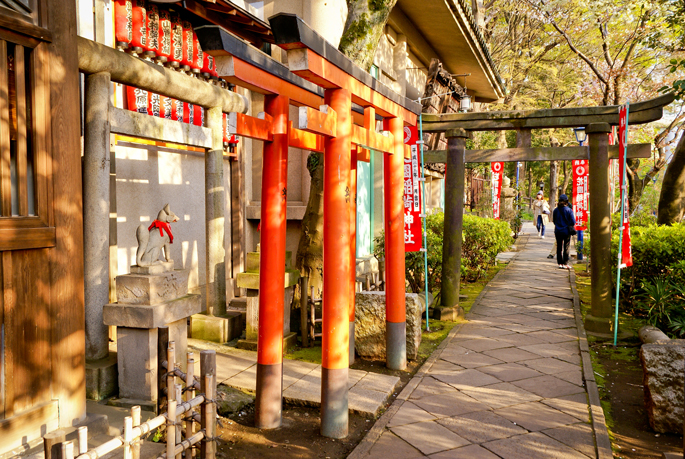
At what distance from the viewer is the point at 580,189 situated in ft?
47.9

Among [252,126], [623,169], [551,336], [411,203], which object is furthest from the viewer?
[551,336]

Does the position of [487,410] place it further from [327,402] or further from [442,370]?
[327,402]

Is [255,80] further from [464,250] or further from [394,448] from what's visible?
[464,250]

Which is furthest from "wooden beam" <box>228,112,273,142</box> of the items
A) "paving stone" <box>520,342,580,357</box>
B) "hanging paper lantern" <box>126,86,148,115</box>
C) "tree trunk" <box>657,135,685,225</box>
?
"tree trunk" <box>657,135,685,225</box>

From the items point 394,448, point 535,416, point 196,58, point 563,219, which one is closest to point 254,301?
point 394,448

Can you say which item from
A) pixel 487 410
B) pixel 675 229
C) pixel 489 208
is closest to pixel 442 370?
pixel 487 410

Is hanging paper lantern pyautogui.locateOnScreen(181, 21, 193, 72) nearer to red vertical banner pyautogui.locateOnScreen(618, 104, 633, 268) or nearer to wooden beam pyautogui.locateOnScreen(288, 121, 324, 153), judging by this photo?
wooden beam pyautogui.locateOnScreen(288, 121, 324, 153)

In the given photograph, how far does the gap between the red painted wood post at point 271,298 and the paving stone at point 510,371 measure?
118 inches

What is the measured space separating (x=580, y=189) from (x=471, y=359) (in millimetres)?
9371

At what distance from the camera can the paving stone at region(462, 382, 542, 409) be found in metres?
5.61

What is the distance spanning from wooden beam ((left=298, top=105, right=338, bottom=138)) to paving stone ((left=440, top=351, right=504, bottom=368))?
3850mm

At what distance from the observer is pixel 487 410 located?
17.6 ft

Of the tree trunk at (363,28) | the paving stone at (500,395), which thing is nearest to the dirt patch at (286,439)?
the paving stone at (500,395)

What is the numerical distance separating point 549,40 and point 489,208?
829 centimetres
